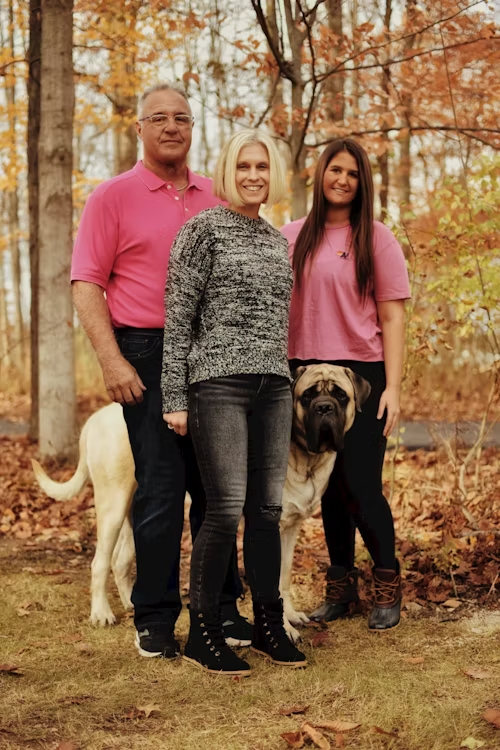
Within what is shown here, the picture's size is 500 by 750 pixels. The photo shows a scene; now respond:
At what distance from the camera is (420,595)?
172 inches

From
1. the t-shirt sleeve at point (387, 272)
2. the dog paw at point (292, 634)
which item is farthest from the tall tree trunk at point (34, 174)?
the dog paw at point (292, 634)

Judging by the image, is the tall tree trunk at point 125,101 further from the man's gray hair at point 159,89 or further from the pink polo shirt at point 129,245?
the pink polo shirt at point 129,245

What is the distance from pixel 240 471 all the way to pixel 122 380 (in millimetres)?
606

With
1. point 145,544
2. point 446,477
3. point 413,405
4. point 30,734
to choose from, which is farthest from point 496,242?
point 413,405

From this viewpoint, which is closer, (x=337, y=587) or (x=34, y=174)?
(x=337, y=587)

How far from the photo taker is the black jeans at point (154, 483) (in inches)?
135

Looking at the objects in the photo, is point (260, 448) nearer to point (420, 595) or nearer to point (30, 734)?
point (30, 734)

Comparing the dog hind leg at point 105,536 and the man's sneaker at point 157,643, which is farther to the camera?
the dog hind leg at point 105,536

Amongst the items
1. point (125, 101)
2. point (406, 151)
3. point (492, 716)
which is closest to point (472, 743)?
point (492, 716)

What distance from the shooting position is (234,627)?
3686mm

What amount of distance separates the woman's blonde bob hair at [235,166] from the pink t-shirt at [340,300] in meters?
0.53

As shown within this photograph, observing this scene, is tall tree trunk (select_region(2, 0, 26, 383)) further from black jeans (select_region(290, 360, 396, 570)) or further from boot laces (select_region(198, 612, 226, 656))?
boot laces (select_region(198, 612, 226, 656))

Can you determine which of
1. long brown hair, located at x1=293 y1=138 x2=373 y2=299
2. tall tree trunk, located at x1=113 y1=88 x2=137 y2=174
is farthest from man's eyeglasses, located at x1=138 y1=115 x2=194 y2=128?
tall tree trunk, located at x1=113 y1=88 x2=137 y2=174

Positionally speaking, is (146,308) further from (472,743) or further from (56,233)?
(56,233)
